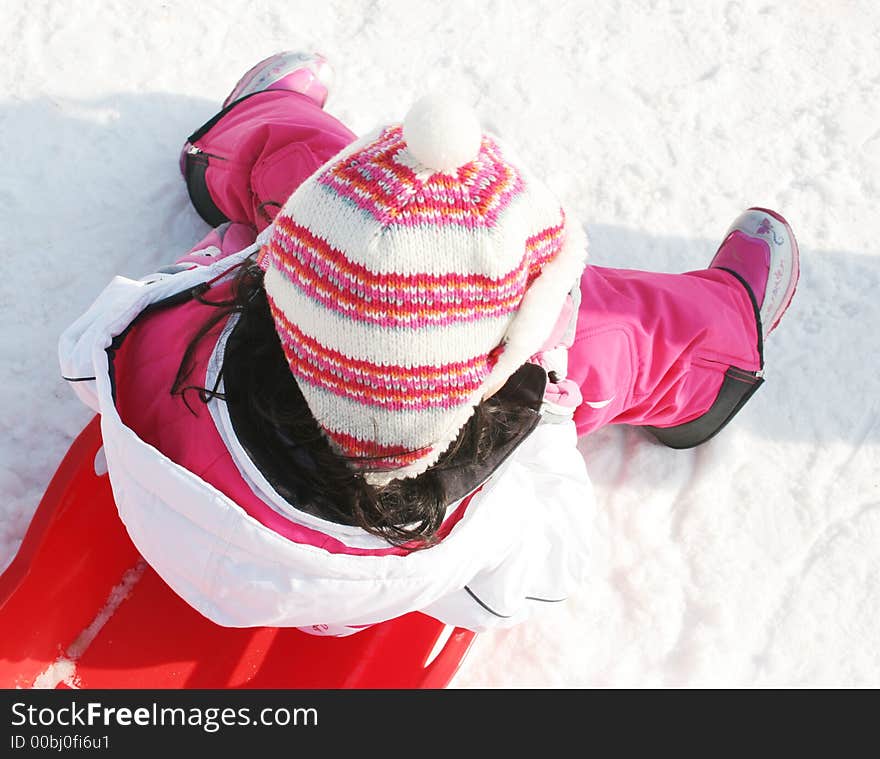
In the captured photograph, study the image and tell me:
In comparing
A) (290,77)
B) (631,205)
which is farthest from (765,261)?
(290,77)

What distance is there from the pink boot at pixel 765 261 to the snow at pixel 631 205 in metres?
0.11

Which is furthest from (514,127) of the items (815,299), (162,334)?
(162,334)

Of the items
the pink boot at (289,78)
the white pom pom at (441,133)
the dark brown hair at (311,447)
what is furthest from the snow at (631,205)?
the white pom pom at (441,133)

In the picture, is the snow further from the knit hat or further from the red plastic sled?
the knit hat

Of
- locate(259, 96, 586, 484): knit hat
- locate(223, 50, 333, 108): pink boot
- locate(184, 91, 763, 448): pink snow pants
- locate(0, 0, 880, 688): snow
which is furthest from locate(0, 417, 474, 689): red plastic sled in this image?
locate(223, 50, 333, 108): pink boot

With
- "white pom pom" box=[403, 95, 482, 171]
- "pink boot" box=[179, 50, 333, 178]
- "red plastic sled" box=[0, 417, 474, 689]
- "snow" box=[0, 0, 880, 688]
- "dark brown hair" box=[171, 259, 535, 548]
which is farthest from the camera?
Answer: "pink boot" box=[179, 50, 333, 178]

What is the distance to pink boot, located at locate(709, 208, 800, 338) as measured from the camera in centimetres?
132

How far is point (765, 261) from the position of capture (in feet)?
4.36

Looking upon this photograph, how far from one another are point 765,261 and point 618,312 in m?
0.36

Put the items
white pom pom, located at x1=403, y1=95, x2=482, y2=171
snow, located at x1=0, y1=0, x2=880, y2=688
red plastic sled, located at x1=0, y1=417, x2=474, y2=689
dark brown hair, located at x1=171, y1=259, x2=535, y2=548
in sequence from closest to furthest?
white pom pom, located at x1=403, y1=95, x2=482, y2=171 < dark brown hair, located at x1=171, y1=259, x2=535, y2=548 < red plastic sled, located at x1=0, y1=417, x2=474, y2=689 < snow, located at x1=0, y1=0, x2=880, y2=688

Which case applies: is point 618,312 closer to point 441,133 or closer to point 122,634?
point 441,133

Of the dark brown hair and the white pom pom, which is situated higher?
the white pom pom

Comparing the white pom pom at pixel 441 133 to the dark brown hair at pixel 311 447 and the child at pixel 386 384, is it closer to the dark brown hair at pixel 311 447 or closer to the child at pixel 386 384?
the child at pixel 386 384

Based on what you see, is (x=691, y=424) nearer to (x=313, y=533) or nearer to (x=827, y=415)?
(x=827, y=415)
